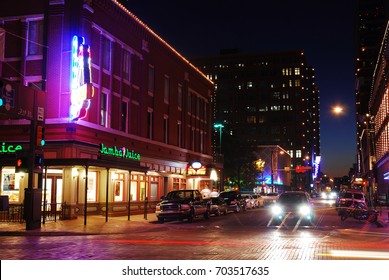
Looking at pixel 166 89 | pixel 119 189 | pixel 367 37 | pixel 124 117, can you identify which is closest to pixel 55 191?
pixel 119 189

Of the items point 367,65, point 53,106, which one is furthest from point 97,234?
point 367,65

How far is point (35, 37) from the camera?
94.5 ft

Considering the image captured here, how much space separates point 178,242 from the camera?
16.9 meters

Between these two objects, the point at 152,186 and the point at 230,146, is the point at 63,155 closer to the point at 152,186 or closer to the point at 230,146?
the point at 152,186

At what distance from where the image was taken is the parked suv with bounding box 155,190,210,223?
27.6 metres

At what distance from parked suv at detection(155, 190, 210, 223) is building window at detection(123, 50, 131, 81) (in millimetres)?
9720

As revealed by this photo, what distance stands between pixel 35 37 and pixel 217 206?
16.6m

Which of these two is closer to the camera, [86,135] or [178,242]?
[178,242]

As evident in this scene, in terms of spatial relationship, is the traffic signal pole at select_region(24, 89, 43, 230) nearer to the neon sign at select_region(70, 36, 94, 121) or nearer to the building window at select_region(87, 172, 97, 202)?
the neon sign at select_region(70, 36, 94, 121)

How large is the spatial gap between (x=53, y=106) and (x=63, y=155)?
2.89m

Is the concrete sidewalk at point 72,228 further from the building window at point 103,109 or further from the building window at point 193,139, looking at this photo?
the building window at point 193,139

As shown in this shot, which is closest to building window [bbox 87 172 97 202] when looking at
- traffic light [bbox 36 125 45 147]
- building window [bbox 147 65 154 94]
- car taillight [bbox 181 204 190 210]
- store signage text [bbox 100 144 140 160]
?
store signage text [bbox 100 144 140 160]

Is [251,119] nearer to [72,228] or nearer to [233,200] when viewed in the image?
[233,200]

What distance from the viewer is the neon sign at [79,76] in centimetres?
2672
